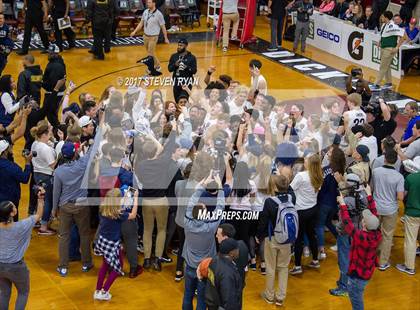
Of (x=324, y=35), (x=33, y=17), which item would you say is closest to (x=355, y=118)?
(x=324, y=35)

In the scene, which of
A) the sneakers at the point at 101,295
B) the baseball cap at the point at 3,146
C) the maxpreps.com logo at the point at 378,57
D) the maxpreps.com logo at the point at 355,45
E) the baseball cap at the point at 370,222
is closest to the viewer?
the baseball cap at the point at 370,222

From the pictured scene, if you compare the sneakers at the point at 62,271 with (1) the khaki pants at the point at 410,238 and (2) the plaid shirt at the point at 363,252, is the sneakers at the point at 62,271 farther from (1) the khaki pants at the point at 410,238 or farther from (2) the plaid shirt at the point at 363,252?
(1) the khaki pants at the point at 410,238

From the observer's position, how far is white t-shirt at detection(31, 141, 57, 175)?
31.2ft

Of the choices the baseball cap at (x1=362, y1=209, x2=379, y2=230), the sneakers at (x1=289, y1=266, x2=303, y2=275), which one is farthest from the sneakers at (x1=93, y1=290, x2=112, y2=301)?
the baseball cap at (x1=362, y1=209, x2=379, y2=230)

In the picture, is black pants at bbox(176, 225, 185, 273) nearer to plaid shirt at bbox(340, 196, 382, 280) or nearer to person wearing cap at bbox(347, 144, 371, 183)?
plaid shirt at bbox(340, 196, 382, 280)

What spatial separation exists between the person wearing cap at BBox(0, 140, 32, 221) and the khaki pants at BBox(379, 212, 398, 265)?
13.8 feet

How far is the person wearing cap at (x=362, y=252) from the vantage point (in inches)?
304

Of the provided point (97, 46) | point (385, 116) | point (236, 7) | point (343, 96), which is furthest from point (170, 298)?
point (236, 7)

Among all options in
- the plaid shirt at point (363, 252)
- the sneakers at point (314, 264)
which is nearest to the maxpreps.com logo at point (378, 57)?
the sneakers at point (314, 264)

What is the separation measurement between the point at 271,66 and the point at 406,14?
→ 389cm

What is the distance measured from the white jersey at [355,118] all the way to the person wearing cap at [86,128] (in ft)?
11.5

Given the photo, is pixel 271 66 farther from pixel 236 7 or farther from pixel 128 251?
pixel 128 251

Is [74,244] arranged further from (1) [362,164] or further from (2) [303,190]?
(1) [362,164]

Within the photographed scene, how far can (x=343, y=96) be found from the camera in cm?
1589
